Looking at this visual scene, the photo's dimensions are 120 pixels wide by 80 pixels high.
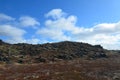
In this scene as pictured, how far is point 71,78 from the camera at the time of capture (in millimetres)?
45344

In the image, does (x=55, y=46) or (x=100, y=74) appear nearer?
(x=100, y=74)

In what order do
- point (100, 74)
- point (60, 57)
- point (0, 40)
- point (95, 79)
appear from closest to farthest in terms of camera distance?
point (95, 79)
point (100, 74)
point (60, 57)
point (0, 40)

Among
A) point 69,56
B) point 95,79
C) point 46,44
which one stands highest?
point 46,44

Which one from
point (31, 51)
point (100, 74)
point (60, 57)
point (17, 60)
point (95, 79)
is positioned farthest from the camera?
point (31, 51)

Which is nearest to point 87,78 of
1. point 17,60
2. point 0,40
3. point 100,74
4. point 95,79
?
point 95,79

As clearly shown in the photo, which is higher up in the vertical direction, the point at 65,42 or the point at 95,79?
the point at 65,42

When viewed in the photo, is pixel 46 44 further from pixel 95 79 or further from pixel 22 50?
pixel 95 79

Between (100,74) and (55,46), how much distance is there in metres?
88.1

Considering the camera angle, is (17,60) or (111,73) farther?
(17,60)

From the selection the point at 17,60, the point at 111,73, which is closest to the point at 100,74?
the point at 111,73

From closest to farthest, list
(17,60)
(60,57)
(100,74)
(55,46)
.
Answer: (100,74) → (17,60) → (60,57) → (55,46)

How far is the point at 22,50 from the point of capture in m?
129

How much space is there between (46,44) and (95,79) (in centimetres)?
9977

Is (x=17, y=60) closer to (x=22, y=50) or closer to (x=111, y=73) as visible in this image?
(x=22, y=50)
